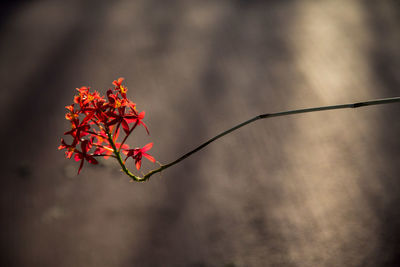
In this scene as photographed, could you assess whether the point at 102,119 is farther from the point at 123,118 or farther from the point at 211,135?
the point at 211,135

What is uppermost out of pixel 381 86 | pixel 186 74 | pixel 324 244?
pixel 186 74

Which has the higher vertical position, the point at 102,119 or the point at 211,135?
the point at 211,135

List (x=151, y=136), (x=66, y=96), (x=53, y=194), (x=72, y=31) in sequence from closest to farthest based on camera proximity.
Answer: (x=53, y=194) < (x=151, y=136) < (x=66, y=96) < (x=72, y=31)

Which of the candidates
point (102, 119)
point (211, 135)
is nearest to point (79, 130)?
point (102, 119)

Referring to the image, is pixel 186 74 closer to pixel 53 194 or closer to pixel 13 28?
pixel 53 194

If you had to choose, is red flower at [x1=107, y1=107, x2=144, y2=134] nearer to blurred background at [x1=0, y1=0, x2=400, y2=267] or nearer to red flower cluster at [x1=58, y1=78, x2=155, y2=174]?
red flower cluster at [x1=58, y1=78, x2=155, y2=174]

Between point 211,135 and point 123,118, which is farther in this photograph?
point 211,135

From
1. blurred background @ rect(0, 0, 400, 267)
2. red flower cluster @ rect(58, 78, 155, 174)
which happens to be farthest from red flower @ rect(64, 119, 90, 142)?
blurred background @ rect(0, 0, 400, 267)

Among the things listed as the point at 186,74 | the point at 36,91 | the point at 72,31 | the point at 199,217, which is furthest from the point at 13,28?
the point at 199,217

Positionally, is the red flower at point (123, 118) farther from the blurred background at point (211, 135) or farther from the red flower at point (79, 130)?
the blurred background at point (211, 135)

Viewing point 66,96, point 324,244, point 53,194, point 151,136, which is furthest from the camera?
point 66,96
